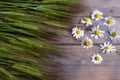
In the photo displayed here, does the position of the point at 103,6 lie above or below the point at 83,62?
above

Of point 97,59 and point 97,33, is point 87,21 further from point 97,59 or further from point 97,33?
point 97,59

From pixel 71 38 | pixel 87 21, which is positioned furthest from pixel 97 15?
pixel 71 38

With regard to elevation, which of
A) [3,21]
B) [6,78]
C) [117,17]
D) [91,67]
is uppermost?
[117,17]

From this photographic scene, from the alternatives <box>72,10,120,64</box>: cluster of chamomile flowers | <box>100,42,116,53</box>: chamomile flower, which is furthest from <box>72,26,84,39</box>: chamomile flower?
<box>100,42,116,53</box>: chamomile flower

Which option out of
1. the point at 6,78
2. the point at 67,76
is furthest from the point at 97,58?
the point at 6,78

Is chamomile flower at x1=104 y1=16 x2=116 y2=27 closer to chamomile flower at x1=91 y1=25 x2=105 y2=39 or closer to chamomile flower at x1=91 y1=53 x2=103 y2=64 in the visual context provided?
chamomile flower at x1=91 y1=25 x2=105 y2=39

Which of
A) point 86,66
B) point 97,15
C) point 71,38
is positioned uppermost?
point 97,15

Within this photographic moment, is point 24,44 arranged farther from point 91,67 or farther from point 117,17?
point 117,17
